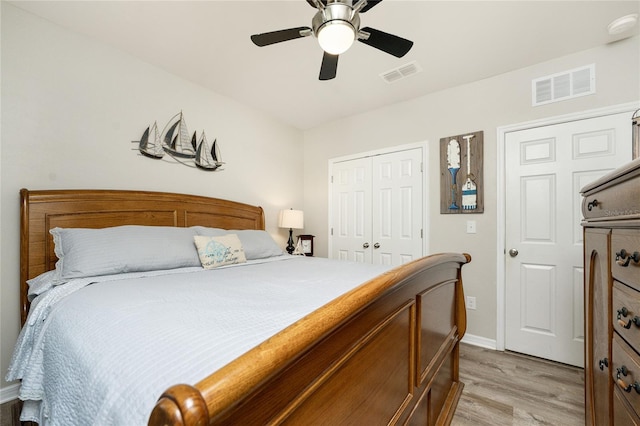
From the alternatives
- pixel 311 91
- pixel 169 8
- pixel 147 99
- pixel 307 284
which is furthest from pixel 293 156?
pixel 307 284

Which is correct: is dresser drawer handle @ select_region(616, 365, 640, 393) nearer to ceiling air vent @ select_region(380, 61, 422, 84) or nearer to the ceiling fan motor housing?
the ceiling fan motor housing

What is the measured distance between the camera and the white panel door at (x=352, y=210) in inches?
140

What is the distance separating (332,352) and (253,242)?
2032mm

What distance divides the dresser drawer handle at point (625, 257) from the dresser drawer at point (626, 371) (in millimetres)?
277

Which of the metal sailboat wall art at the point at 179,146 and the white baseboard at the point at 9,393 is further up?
the metal sailboat wall art at the point at 179,146

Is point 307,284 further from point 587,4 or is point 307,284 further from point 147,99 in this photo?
point 587,4

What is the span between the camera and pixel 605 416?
3.60 ft

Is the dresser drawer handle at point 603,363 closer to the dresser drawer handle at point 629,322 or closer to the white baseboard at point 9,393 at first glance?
the dresser drawer handle at point 629,322

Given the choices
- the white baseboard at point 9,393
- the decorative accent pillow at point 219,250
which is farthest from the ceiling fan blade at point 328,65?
the white baseboard at point 9,393

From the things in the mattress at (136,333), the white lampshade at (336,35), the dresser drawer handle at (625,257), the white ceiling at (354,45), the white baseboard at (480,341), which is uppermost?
the white ceiling at (354,45)

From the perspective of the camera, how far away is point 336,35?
4.71ft

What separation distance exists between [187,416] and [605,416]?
1657 mm

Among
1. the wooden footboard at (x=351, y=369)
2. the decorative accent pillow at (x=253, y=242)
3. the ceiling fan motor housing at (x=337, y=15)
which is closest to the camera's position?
the wooden footboard at (x=351, y=369)

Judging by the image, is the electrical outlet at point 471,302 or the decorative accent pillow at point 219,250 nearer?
the decorative accent pillow at point 219,250
